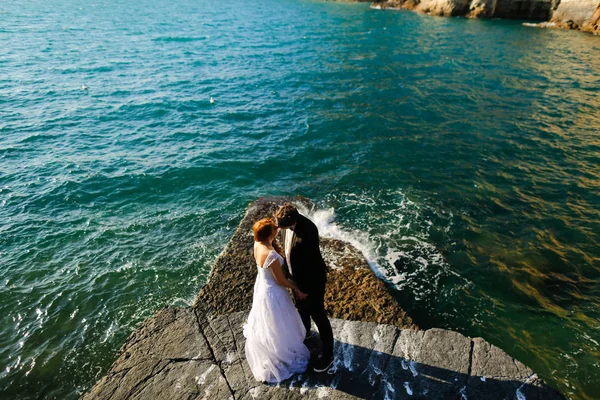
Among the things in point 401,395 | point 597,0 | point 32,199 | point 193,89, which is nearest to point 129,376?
point 401,395

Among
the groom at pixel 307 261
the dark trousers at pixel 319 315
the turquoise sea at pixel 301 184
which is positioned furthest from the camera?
the turquoise sea at pixel 301 184

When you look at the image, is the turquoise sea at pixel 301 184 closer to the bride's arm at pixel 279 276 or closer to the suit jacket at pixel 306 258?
the suit jacket at pixel 306 258

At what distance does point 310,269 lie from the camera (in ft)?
16.5

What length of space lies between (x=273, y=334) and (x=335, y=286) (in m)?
3.00

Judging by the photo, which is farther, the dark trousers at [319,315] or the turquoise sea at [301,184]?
the turquoise sea at [301,184]

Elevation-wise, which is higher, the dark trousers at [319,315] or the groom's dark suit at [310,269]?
the groom's dark suit at [310,269]

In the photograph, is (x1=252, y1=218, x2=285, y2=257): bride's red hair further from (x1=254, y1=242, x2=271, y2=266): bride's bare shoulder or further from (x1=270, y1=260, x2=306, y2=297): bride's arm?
(x1=270, y1=260, x2=306, y2=297): bride's arm

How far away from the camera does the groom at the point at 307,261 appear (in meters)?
4.80

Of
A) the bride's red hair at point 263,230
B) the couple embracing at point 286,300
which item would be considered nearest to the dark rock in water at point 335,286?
the couple embracing at point 286,300

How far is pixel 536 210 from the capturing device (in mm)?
12203

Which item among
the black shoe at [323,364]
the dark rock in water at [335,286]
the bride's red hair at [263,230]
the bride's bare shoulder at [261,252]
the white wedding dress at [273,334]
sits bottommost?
the dark rock in water at [335,286]

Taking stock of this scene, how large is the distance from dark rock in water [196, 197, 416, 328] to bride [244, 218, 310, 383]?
181cm

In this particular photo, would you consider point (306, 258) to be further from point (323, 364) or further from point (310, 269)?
point (323, 364)

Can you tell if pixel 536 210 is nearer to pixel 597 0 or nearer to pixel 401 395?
pixel 401 395
